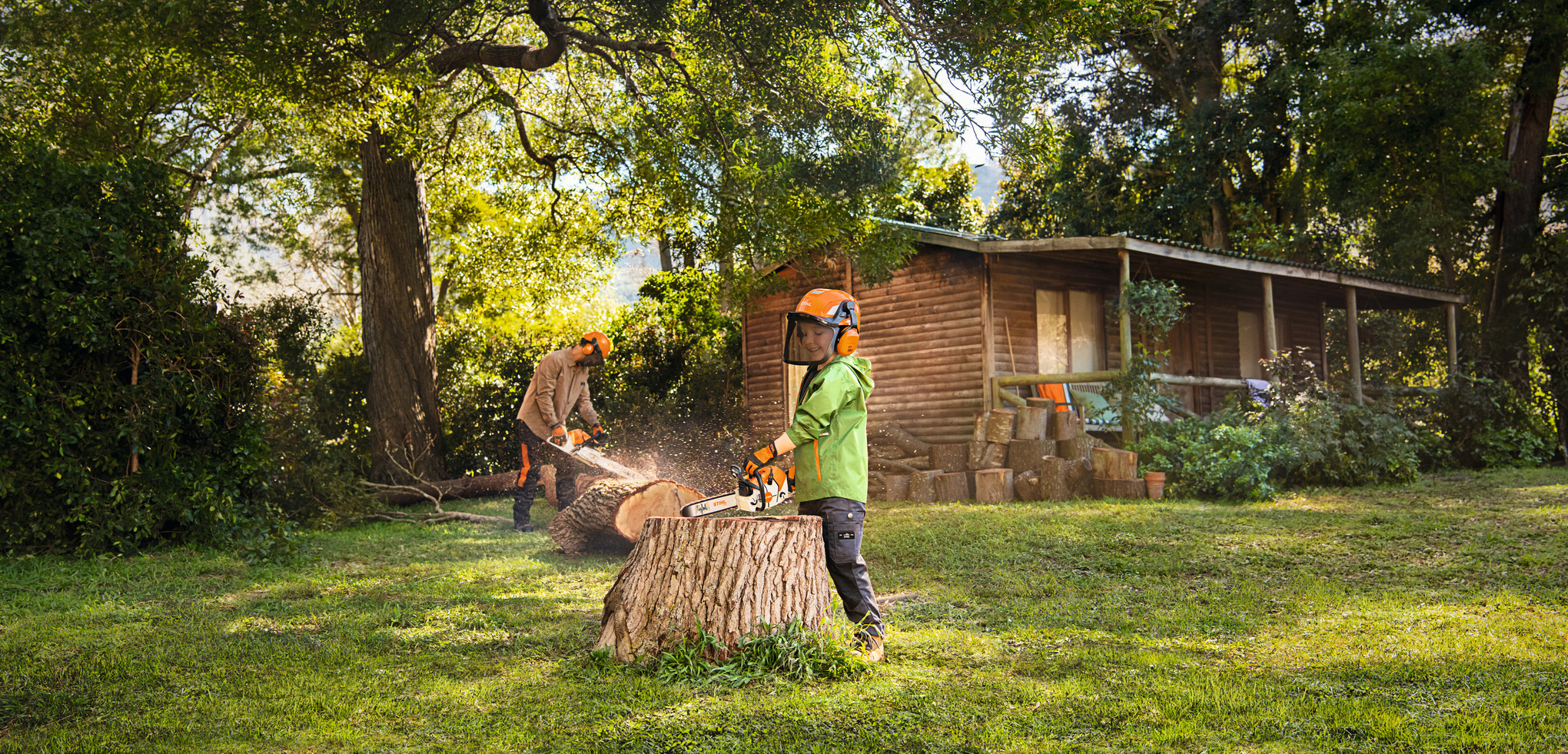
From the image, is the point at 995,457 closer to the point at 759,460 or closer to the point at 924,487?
the point at 924,487

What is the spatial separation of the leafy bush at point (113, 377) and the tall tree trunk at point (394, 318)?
547 centimetres

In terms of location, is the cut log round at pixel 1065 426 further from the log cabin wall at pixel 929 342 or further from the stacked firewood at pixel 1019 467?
the log cabin wall at pixel 929 342

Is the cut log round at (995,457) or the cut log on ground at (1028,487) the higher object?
the cut log round at (995,457)

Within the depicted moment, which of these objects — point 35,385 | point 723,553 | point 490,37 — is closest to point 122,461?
point 35,385

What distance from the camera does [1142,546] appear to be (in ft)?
26.5

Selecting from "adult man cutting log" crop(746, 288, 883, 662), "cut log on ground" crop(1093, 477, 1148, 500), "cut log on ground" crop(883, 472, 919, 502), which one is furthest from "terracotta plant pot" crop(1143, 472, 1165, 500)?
"adult man cutting log" crop(746, 288, 883, 662)

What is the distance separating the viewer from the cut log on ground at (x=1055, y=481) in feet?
38.7

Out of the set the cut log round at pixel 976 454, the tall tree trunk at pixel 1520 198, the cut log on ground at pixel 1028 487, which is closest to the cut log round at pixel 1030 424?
the cut log round at pixel 976 454

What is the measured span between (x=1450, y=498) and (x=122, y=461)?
13084mm

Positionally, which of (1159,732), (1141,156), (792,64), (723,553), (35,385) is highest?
(1141,156)

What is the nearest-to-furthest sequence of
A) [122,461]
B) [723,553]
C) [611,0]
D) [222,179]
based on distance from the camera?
[723,553]
[122,461]
[611,0]
[222,179]

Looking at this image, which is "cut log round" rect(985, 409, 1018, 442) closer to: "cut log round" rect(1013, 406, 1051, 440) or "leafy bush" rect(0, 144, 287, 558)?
"cut log round" rect(1013, 406, 1051, 440)

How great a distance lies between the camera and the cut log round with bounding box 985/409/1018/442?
12578mm

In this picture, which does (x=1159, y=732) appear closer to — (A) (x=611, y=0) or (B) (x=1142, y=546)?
(B) (x=1142, y=546)
